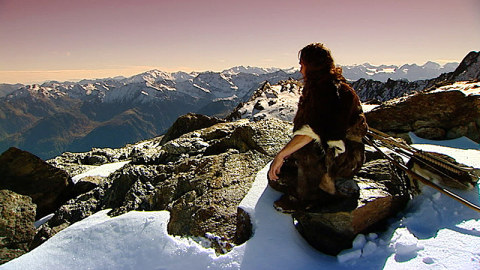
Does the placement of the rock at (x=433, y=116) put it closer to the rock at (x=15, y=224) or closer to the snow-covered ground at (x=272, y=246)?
the snow-covered ground at (x=272, y=246)

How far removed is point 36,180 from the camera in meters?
10.8

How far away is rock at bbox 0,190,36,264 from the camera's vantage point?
798 centimetres

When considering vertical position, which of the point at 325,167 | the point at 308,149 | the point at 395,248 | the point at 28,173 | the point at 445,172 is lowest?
the point at 28,173

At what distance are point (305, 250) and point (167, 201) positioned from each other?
445 cm

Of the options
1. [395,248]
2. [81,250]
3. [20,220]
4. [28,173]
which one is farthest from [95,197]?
[395,248]

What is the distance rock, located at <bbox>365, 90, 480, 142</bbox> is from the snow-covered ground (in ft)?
30.7

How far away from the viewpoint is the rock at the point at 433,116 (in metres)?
13.0

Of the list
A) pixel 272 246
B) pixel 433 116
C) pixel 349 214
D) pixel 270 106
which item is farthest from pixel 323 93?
pixel 270 106

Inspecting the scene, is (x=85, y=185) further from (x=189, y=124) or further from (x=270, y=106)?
(x=270, y=106)

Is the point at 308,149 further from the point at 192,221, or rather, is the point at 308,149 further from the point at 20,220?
the point at 20,220

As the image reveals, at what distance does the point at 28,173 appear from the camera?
10.9 meters

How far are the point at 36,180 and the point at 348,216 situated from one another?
40.5 feet

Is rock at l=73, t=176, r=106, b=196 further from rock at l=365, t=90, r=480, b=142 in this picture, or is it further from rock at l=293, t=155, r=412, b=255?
rock at l=365, t=90, r=480, b=142

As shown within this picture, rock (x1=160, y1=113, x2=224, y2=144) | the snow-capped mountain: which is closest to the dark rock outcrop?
rock (x1=160, y1=113, x2=224, y2=144)
